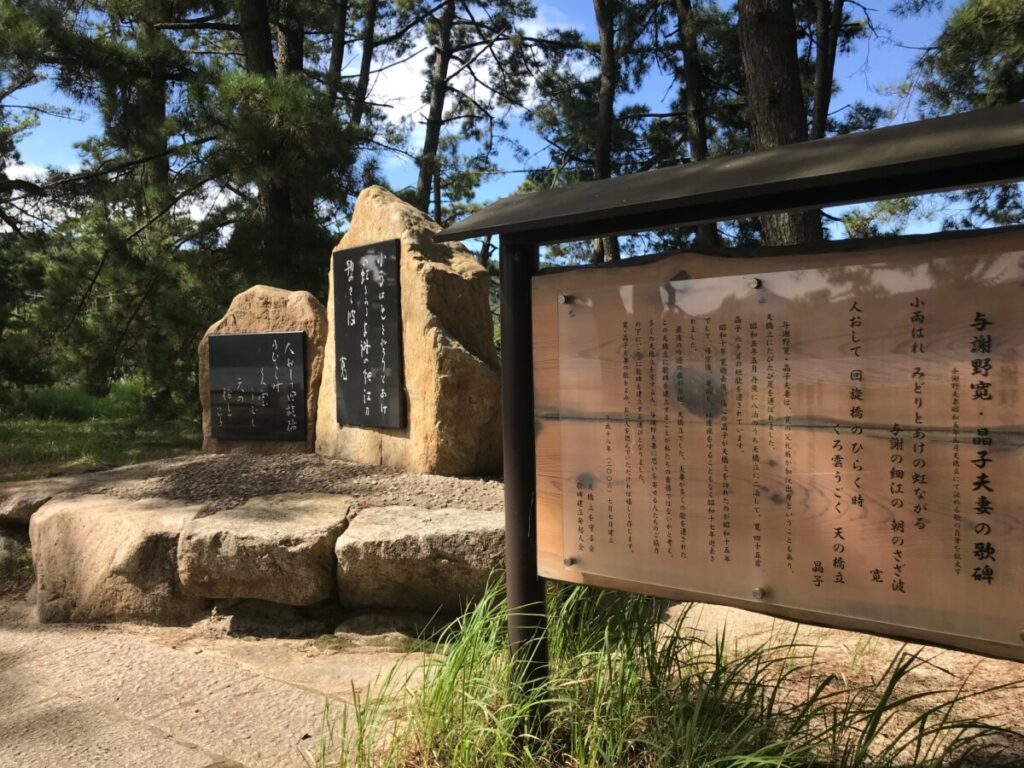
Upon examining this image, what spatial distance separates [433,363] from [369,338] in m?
0.68

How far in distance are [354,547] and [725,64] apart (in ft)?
32.1

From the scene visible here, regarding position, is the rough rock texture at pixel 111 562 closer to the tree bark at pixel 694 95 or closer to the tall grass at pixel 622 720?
the tall grass at pixel 622 720

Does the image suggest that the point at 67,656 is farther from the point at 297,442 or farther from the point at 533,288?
the point at 533,288

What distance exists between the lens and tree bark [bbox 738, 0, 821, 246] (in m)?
4.74

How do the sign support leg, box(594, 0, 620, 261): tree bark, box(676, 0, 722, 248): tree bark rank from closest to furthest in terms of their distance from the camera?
the sign support leg → box(676, 0, 722, 248): tree bark → box(594, 0, 620, 261): tree bark

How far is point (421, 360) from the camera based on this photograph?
476 centimetres

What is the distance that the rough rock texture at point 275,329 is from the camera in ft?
18.3

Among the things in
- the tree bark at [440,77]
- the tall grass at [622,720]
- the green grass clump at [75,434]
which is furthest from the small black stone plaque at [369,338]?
the tree bark at [440,77]

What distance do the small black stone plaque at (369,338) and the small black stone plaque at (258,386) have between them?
49cm

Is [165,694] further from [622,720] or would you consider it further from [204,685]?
[622,720]

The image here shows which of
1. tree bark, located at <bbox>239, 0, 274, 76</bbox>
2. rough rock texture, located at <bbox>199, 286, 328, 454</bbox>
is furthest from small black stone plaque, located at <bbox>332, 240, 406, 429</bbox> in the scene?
tree bark, located at <bbox>239, 0, 274, 76</bbox>

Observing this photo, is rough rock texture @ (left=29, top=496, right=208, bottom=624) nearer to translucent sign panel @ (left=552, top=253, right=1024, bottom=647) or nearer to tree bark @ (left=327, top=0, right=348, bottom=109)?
translucent sign panel @ (left=552, top=253, right=1024, bottom=647)

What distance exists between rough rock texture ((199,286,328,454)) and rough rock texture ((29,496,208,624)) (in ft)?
4.66

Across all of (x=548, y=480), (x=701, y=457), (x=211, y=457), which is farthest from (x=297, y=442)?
(x=701, y=457)
